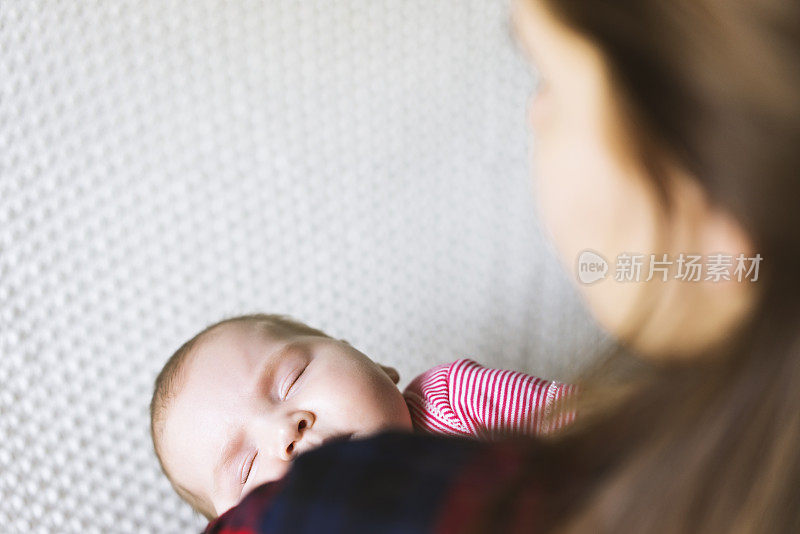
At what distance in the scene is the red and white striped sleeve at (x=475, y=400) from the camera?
22.2 inches

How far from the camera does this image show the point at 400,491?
255mm

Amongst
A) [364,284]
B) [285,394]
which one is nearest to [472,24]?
[364,284]

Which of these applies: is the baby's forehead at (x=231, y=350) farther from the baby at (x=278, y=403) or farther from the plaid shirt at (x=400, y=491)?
the plaid shirt at (x=400, y=491)

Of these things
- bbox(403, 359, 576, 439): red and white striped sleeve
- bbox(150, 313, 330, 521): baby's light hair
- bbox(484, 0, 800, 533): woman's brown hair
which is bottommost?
bbox(150, 313, 330, 521): baby's light hair

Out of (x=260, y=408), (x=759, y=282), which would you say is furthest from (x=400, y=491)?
(x=260, y=408)

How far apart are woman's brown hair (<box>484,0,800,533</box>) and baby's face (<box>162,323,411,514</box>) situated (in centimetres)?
24

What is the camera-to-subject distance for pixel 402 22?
0.84 m

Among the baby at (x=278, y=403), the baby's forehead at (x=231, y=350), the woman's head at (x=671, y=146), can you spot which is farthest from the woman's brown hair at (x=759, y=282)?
the baby's forehead at (x=231, y=350)

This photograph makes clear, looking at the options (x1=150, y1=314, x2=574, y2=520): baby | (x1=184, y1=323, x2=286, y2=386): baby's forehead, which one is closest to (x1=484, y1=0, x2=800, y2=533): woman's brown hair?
(x1=150, y1=314, x2=574, y2=520): baby

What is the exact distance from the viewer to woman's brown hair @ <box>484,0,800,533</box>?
8.3 inches

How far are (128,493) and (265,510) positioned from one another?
1.42 ft

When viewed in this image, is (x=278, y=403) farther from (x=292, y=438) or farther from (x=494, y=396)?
(x=494, y=396)

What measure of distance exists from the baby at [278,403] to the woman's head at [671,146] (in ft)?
0.69

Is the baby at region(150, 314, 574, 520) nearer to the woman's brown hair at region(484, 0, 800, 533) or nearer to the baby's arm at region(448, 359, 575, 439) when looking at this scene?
the baby's arm at region(448, 359, 575, 439)
